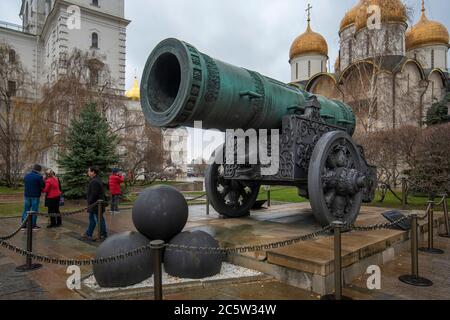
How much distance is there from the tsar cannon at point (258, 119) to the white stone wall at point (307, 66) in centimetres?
3257

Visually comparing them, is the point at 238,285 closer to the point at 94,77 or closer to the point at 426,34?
the point at 94,77

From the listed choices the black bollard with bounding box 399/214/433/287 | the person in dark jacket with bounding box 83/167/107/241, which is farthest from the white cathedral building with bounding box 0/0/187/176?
the black bollard with bounding box 399/214/433/287

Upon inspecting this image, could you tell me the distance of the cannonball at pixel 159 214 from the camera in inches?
162

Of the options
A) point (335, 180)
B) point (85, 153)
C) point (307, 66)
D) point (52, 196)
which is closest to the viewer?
point (335, 180)

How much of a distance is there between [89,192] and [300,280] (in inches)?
189

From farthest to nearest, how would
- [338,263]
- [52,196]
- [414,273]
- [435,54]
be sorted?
[435,54] → [52,196] → [414,273] → [338,263]

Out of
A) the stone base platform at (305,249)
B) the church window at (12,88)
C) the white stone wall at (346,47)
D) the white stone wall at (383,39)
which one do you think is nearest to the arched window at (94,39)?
the church window at (12,88)

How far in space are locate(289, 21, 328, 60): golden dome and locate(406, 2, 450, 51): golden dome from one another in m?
8.67

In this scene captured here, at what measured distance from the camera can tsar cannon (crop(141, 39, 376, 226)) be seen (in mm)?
3961

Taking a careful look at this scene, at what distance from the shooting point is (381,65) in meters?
24.4

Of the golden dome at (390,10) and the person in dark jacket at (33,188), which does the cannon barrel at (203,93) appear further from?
the golden dome at (390,10)

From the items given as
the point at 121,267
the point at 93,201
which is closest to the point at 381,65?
the point at 93,201

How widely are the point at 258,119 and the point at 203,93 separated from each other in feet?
4.34
